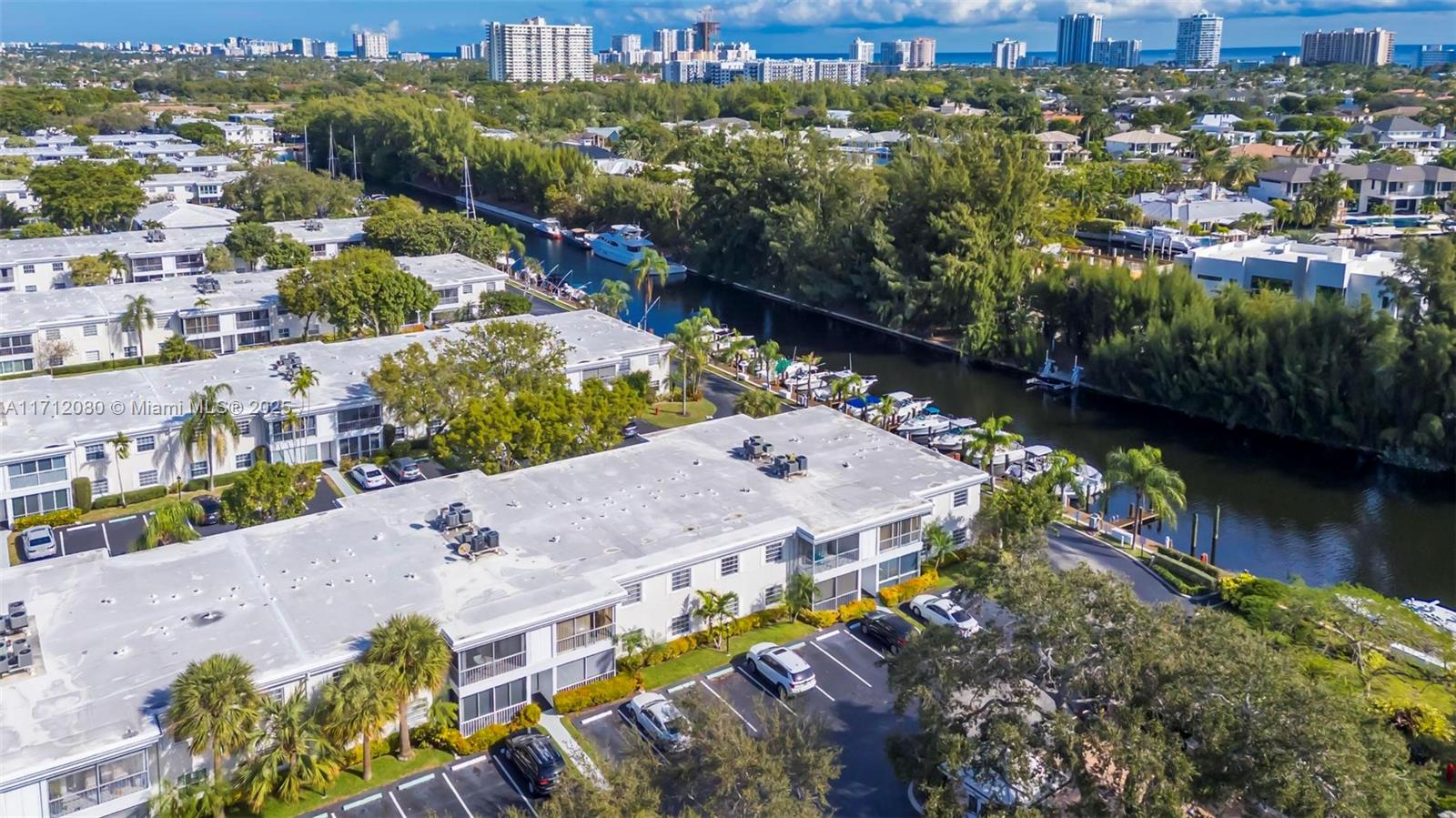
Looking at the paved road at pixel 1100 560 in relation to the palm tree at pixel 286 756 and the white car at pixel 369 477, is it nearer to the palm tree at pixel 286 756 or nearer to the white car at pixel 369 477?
the palm tree at pixel 286 756

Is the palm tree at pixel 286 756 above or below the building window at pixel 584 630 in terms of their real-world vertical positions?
below

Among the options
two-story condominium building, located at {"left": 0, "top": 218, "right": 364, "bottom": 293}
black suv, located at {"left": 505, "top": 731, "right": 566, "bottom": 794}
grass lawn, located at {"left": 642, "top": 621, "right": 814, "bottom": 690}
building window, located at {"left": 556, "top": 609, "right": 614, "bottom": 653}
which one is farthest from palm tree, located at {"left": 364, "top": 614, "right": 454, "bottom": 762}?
two-story condominium building, located at {"left": 0, "top": 218, "right": 364, "bottom": 293}

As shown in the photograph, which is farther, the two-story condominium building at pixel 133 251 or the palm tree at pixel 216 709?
the two-story condominium building at pixel 133 251

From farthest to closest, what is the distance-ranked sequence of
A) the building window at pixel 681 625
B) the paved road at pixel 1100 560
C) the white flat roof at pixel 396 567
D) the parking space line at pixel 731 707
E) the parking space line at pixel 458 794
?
the paved road at pixel 1100 560
the building window at pixel 681 625
the parking space line at pixel 731 707
the white flat roof at pixel 396 567
the parking space line at pixel 458 794

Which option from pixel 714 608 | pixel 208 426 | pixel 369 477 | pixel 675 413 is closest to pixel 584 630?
pixel 714 608

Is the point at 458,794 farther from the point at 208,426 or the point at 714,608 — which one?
the point at 208,426

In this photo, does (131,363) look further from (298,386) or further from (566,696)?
(566,696)

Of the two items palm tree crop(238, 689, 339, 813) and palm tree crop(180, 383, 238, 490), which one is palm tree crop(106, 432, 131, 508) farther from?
palm tree crop(238, 689, 339, 813)

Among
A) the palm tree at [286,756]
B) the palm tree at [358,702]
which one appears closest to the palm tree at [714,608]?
the palm tree at [358,702]
